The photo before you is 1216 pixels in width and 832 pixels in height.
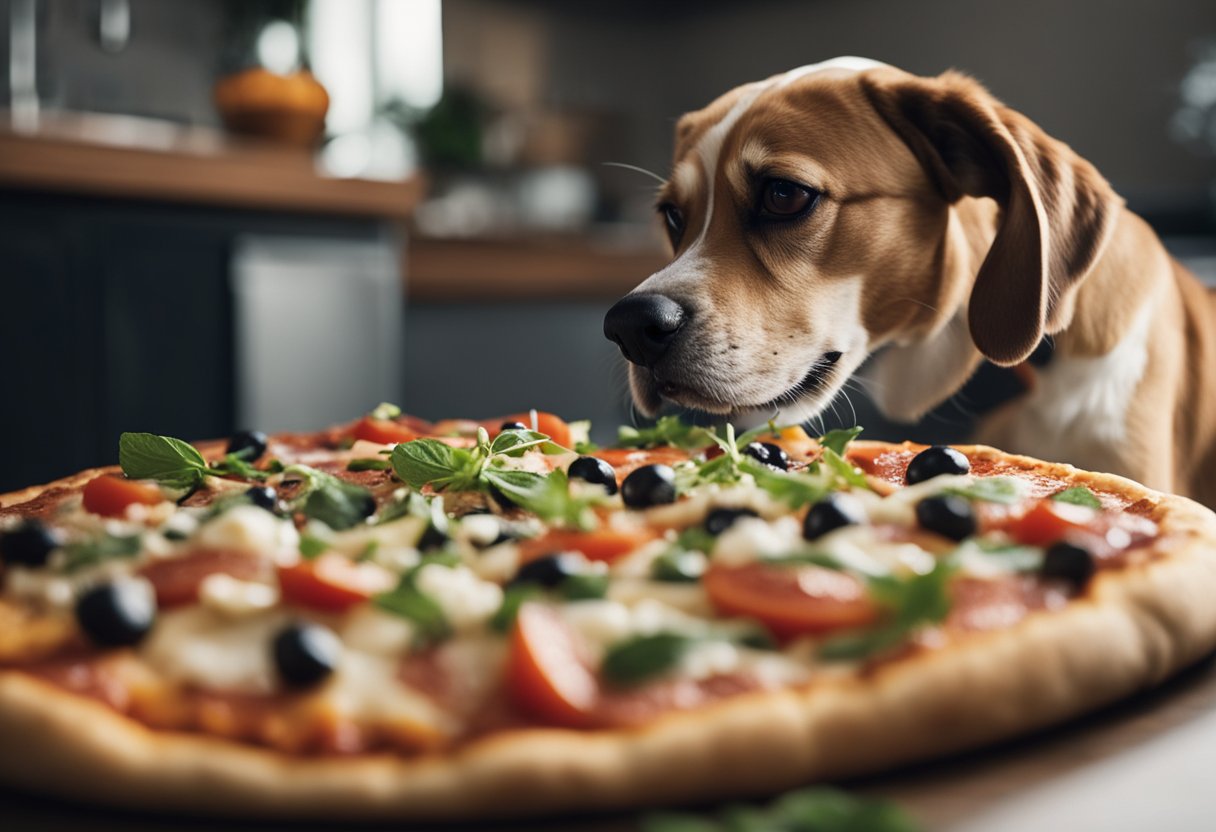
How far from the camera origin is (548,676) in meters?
0.75

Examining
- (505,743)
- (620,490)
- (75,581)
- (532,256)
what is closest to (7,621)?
(75,581)

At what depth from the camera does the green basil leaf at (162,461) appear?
131 centimetres

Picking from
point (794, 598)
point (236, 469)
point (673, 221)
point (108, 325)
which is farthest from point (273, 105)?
point (794, 598)

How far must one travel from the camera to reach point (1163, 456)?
196 cm

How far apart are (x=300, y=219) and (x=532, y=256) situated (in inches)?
69.6

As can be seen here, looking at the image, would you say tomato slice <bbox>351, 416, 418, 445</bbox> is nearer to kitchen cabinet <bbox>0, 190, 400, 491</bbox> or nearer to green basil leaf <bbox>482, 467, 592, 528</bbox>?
green basil leaf <bbox>482, 467, 592, 528</bbox>

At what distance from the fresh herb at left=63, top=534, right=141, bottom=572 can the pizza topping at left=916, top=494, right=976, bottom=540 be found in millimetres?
717

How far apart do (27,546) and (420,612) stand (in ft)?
1.30

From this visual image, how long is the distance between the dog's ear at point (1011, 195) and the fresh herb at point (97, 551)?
4.10 feet

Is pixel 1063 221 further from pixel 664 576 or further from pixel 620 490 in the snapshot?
pixel 664 576

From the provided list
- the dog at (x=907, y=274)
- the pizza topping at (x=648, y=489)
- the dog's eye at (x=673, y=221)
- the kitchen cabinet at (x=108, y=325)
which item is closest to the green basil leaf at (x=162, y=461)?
the pizza topping at (x=648, y=489)

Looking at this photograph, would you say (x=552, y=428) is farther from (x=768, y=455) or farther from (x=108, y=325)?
(x=108, y=325)

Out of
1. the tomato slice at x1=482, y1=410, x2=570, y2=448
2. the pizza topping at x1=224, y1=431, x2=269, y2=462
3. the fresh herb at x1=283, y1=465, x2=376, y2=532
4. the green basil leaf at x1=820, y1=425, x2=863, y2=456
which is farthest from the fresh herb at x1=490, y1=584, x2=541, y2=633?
the pizza topping at x1=224, y1=431, x2=269, y2=462

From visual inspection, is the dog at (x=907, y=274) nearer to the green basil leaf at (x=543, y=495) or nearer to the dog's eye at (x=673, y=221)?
the dog's eye at (x=673, y=221)
